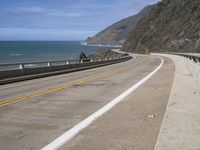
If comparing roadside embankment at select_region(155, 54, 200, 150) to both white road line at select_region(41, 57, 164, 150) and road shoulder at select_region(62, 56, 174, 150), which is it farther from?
white road line at select_region(41, 57, 164, 150)

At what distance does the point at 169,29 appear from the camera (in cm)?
12331

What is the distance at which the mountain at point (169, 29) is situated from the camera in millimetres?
107250

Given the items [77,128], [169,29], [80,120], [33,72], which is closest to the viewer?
[77,128]

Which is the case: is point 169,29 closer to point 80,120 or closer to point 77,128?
point 80,120

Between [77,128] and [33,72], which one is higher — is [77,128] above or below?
above

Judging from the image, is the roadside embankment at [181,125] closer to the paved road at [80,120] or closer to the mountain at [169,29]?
the paved road at [80,120]

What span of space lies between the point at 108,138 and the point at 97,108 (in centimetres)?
368

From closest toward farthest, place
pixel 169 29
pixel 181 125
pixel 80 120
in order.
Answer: pixel 181 125 → pixel 80 120 → pixel 169 29

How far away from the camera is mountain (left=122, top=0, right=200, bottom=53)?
107250mm

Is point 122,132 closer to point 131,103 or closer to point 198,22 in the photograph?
point 131,103

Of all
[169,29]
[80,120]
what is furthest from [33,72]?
[169,29]

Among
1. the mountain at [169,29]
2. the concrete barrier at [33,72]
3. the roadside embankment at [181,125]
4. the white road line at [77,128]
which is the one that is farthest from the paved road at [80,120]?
the mountain at [169,29]

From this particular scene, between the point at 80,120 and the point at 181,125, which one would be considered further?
the point at 80,120

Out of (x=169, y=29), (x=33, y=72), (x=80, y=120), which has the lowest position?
(x=33, y=72)
